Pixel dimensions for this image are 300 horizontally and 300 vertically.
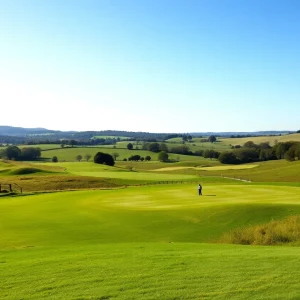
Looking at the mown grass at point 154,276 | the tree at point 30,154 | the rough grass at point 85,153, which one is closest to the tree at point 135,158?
the rough grass at point 85,153

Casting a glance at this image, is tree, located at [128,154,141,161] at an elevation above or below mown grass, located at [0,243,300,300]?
below

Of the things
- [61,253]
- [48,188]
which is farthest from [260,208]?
[48,188]

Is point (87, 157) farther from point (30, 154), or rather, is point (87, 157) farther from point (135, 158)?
point (30, 154)

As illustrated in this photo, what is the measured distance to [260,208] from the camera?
29.3 meters

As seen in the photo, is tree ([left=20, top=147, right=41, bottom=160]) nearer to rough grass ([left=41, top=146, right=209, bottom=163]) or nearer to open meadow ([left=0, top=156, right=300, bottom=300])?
rough grass ([left=41, top=146, right=209, bottom=163])

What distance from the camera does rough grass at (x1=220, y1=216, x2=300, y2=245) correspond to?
20.7m

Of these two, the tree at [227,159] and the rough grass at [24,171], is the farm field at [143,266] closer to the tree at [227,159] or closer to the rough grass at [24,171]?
the rough grass at [24,171]

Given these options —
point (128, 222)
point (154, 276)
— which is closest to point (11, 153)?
point (128, 222)

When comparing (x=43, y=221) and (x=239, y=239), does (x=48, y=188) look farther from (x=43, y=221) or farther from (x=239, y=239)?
(x=239, y=239)

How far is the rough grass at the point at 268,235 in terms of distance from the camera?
813 inches

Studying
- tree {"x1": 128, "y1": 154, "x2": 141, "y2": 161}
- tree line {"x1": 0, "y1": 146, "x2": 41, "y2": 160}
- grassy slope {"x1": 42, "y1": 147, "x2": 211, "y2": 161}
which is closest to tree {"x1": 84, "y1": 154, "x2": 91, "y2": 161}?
grassy slope {"x1": 42, "y1": 147, "x2": 211, "y2": 161}

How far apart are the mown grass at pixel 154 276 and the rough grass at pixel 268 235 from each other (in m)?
5.90

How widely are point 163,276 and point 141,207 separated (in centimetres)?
2279

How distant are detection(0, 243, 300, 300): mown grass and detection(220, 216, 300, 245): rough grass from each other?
5902 mm
